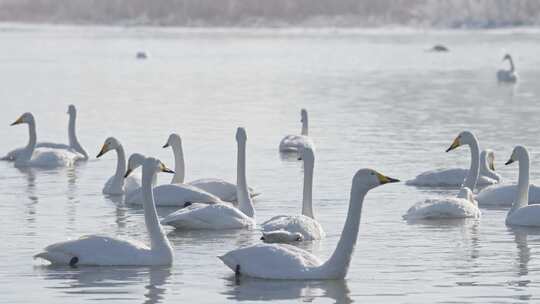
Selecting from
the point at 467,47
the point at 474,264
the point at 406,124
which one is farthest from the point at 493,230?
the point at 467,47

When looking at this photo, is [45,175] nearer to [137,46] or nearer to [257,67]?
[257,67]

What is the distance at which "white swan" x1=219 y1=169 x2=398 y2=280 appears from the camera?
38.0ft

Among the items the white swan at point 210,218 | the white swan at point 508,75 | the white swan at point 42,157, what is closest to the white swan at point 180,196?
the white swan at point 210,218

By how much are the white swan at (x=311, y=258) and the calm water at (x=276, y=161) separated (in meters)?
0.11

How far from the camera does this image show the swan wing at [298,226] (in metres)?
13.8

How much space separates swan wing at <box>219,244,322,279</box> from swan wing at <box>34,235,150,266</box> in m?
1.06

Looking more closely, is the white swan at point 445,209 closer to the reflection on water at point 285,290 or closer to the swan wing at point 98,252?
the reflection on water at point 285,290

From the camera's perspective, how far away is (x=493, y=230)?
1494 centimetres

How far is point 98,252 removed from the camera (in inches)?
486

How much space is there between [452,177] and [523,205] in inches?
128

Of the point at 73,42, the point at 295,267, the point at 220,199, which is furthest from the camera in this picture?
the point at 73,42

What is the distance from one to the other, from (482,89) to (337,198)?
28403 millimetres

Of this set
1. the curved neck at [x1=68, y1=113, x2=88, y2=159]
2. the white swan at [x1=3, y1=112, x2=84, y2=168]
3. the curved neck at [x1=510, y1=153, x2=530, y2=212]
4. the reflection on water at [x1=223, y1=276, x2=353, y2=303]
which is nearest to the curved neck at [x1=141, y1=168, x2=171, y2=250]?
the reflection on water at [x1=223, y1=276, x2=353, y2=303]

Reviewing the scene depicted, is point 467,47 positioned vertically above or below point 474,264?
above
